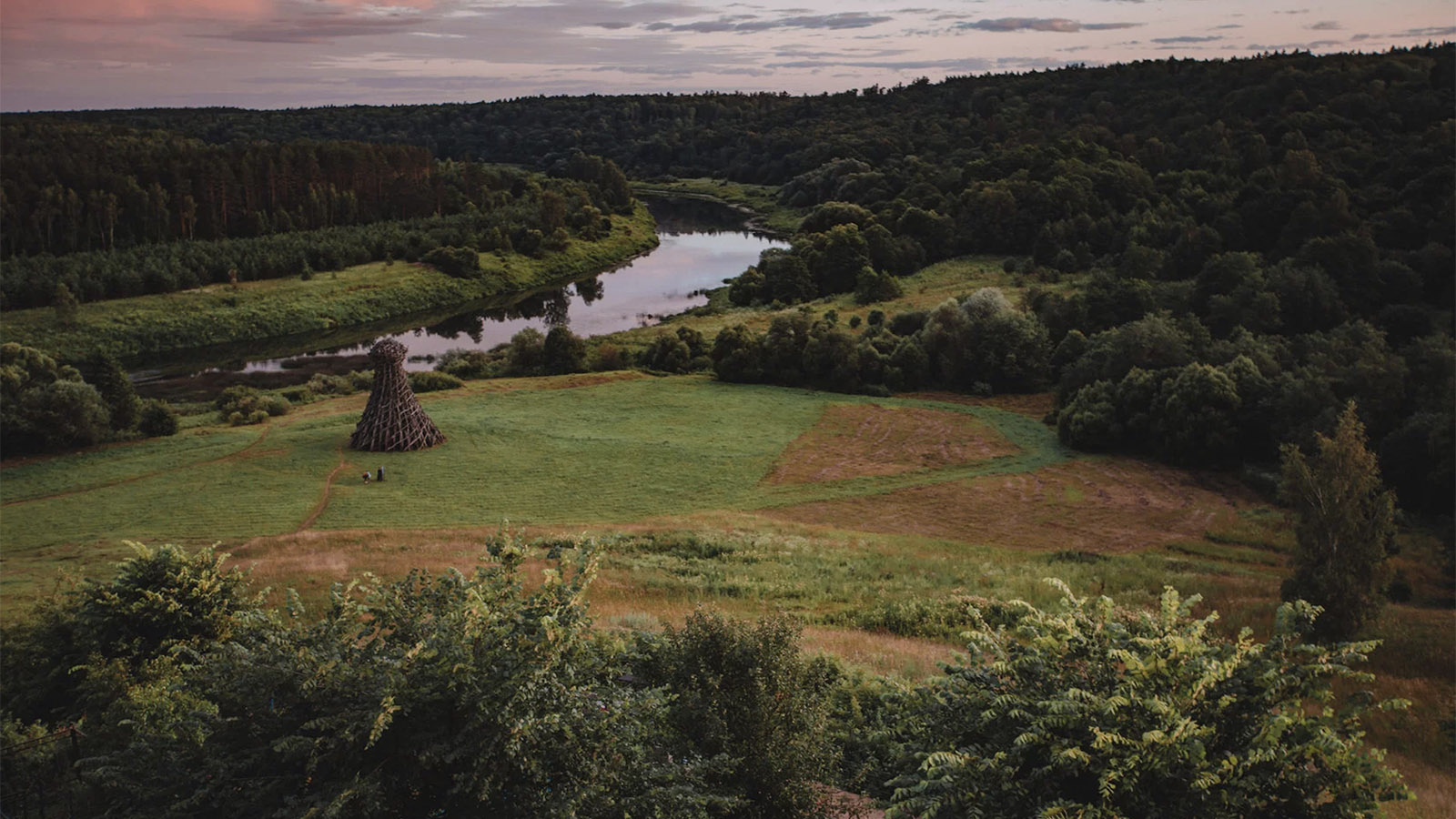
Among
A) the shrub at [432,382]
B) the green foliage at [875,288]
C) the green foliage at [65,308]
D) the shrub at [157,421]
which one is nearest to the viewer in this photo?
the shrub at [157,421]

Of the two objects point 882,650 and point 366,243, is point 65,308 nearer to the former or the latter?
point 366,243

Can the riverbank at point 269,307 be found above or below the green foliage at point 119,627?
below

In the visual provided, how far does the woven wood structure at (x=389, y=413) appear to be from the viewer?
35500mm

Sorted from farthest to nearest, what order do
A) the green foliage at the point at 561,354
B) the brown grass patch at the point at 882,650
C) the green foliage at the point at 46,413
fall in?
the green foliage at the point at 561,354 < the green foliage at the point at 46,413 < the brown grass patch at the point at 882,650

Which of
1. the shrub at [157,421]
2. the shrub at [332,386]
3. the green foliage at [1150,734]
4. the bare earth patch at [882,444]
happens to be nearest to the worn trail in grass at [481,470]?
the bare earth patch at [882,444]

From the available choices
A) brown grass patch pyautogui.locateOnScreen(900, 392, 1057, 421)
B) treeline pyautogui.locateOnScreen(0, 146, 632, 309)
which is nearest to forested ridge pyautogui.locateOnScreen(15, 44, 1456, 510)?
brown grass patch pyautogui.locateOnScreen(900, 392, 1057, 421)

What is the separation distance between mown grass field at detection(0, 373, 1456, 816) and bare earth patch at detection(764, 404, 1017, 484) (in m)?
0.14

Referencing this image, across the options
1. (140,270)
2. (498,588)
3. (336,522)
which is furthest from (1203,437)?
(140,270)

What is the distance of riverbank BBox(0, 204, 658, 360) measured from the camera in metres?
62.2

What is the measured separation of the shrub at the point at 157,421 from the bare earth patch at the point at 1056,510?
25086mm

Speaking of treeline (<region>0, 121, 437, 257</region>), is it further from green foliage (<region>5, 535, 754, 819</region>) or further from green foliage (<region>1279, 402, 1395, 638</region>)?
green foliage (<region>1279, 402, 1395, 638</region>)

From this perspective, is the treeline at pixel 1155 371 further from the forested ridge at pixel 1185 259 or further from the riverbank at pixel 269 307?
the riverbank at pixel 269 307

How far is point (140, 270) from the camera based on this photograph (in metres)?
70.9

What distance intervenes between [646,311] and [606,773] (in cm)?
7031
